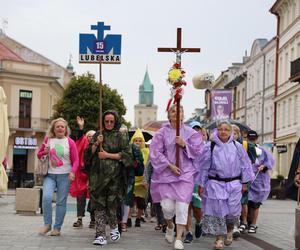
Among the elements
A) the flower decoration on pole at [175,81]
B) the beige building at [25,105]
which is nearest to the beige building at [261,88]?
the beige building at [25,105]

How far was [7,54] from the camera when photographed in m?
61.4

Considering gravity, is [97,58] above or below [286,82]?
below

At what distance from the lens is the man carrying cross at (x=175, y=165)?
31.9ft

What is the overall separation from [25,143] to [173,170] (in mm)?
45647

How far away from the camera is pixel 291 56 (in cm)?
4822

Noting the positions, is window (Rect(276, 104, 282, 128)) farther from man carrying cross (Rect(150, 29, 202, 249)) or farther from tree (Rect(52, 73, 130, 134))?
man carrying cross (Rect(150, 29, 202, 249))

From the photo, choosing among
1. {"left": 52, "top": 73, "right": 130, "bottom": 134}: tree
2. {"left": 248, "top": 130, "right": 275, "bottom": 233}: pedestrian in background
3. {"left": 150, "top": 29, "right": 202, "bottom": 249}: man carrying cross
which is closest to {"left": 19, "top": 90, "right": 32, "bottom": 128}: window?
{"left": 52, "top": 73, "right": 130, "bottom": 134}: tree

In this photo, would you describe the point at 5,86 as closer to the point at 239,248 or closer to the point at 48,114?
the point at 48,114

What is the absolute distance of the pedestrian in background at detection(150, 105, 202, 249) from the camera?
9.71 meters

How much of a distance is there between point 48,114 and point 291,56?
2128cm

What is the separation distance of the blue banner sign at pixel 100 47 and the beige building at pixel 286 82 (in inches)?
1247

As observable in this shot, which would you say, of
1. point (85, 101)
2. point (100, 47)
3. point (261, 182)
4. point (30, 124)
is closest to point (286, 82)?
point (85, 101)

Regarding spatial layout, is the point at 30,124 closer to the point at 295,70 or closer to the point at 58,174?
the point at 295,70

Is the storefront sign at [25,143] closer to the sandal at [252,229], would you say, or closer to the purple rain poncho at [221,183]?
the sandal at [252,229]
